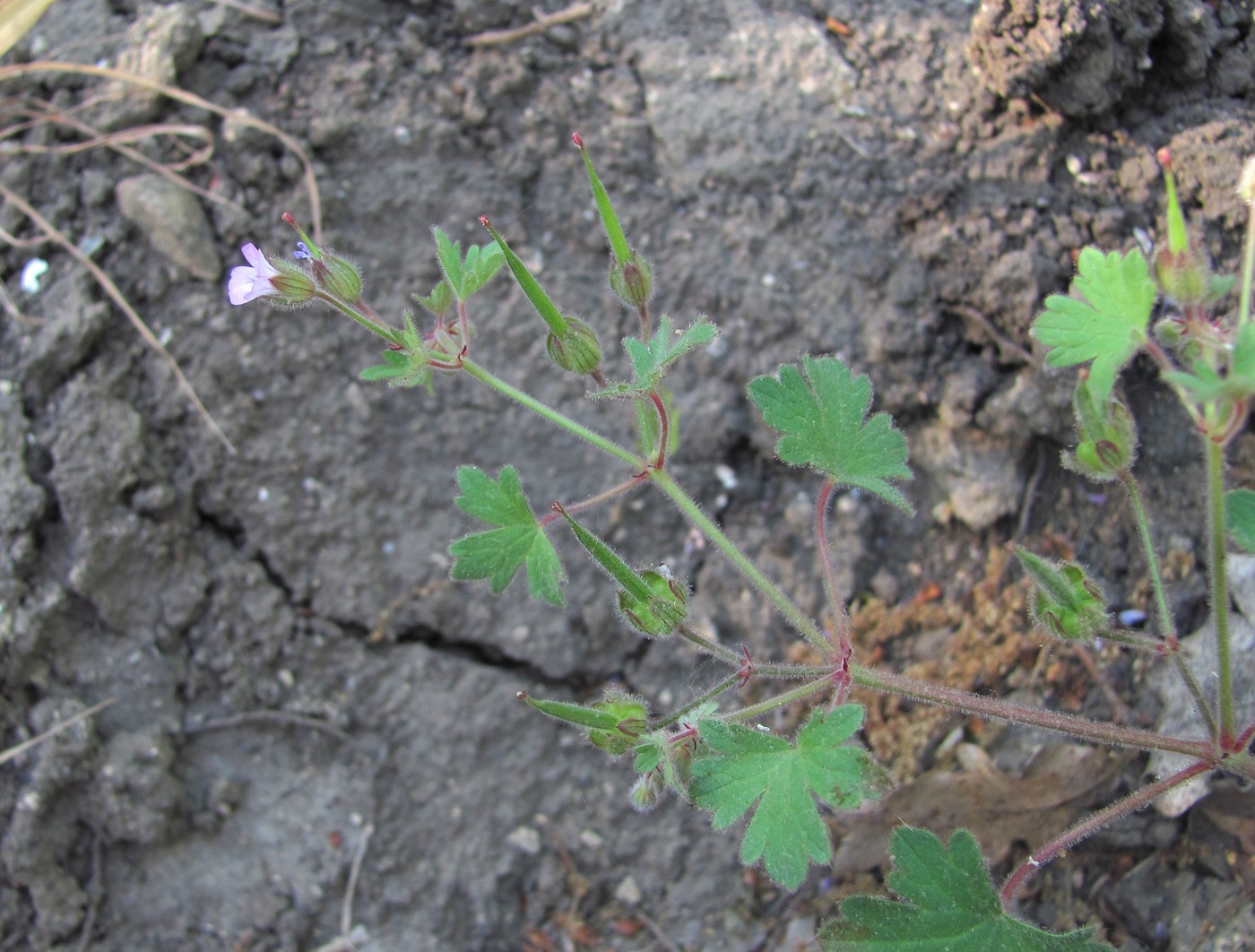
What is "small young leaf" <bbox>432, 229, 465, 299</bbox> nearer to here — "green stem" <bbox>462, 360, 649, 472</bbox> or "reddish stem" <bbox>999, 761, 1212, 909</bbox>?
"green stem" <bbox>462, 360, 649, 472</bbox>

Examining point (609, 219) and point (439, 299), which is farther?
point (439, 299)

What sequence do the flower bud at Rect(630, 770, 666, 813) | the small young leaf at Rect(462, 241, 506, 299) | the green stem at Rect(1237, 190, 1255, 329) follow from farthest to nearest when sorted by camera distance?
1. the small young leaf at Rect(462, 241, 506, 299)
2. the flower bud at Rect(630, 770, 666, 813)
3. the green stem at Rect(1237, 190, 1255, 329)

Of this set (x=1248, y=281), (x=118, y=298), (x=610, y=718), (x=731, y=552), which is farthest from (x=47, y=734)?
(x=1248, y=281)

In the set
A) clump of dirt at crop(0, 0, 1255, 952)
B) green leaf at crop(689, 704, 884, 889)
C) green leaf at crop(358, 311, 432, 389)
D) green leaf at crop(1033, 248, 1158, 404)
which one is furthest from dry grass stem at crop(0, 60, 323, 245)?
green leaf at crop(1033, 248, 1158, 404)

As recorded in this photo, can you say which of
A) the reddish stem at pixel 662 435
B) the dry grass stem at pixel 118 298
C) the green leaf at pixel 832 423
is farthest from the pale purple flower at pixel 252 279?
the green leaf at pixel 832 423

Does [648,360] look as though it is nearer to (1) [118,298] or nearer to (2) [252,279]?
(2) [252,279]

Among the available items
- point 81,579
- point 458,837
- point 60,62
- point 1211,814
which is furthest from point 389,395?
point 1211,814

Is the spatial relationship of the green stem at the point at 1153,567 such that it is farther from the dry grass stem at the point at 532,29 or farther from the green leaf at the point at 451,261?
the dry grass stem at the point at 532,29
